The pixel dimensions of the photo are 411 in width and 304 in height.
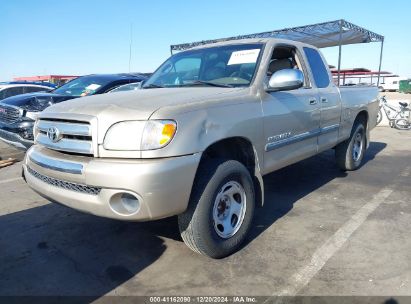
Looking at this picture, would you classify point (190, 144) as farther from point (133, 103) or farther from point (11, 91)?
point (11, 91)

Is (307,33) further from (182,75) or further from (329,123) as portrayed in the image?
(182,75)

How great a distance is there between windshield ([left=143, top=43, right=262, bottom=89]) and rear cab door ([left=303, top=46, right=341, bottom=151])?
1.17 m

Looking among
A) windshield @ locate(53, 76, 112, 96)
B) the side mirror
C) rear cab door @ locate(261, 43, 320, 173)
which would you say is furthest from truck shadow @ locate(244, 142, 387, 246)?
windshield @ locate(53, 76, 112, 96)

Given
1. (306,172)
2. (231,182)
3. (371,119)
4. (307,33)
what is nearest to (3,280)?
(231,182)

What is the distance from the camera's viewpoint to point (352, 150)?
6.27 metres

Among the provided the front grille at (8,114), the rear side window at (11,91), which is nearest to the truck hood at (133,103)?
the front grille at (8,114)

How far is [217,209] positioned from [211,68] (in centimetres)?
166

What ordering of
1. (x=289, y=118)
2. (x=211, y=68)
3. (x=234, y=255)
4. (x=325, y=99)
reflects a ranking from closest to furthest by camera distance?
1. (x=234, y=255)
2. (x=289, y=118)
3. (x=211, y=68)
4. (x=325, y=99)

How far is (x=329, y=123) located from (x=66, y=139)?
3.40 metres

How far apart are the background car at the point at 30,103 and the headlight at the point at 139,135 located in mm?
3377

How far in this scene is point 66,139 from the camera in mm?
3086

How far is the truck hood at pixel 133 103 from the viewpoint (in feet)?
9.29

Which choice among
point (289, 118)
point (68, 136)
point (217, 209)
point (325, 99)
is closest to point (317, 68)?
point (325, 99)

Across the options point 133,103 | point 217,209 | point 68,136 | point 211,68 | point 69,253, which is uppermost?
point 211,68
